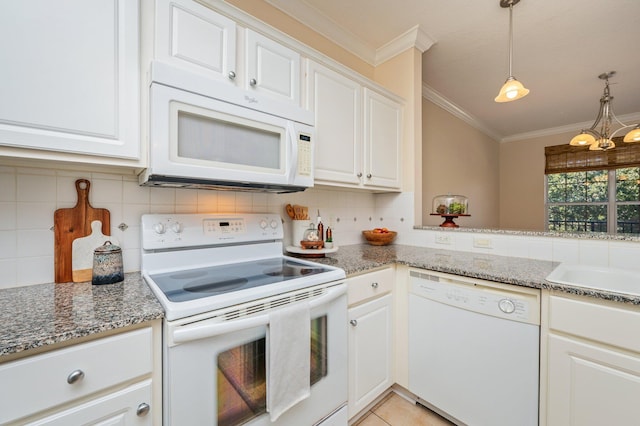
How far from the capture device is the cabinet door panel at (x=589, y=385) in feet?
3.00

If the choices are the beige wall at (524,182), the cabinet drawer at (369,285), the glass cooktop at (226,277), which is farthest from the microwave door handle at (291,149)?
the beige wall at (524,182)

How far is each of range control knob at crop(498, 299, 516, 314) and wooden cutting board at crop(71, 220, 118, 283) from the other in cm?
176

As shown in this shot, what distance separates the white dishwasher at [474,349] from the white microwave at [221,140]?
931mm

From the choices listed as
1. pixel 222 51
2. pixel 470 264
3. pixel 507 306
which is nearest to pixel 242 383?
pixel 507 306

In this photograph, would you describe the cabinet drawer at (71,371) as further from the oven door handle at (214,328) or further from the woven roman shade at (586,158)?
the woven roman shade at (586,158)

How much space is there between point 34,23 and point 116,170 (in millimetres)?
514

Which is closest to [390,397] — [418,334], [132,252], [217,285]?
[418,334]

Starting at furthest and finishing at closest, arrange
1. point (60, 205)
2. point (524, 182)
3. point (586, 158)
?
point (524, 182), point (586, 158), point (60, 205)

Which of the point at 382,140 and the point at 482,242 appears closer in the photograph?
the point at 482,242

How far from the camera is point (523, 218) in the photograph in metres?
4.76

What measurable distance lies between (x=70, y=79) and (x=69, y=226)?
0.58 metres

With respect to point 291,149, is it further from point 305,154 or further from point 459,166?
point 459,166

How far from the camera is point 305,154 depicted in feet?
4.62

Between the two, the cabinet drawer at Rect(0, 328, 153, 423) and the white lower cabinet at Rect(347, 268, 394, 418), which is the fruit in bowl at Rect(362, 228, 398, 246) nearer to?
the white lower cabinet at Rect(347, 268, 394, 418)
